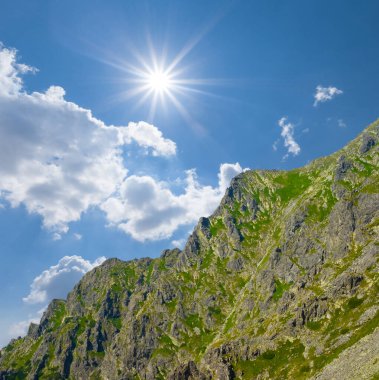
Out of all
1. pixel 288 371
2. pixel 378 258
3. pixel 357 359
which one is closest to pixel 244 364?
pixel 288 371

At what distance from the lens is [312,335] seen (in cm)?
18275

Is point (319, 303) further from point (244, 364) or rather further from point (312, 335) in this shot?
point (244, 364)

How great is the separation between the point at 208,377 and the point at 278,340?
142ft

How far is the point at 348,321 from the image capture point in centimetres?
16662

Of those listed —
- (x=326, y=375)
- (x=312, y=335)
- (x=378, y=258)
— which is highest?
(x=378, y=258)

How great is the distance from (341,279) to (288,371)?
64736mm

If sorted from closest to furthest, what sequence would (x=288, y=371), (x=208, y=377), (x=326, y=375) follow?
(x=326, y=375), (x=288, y=371), (x=208, y=377)

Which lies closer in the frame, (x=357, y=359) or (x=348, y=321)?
(x=357, y=359)

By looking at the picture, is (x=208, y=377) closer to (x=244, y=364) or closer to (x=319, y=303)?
(x=244, y=364)

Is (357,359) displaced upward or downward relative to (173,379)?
downward

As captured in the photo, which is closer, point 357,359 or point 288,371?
point 357,359

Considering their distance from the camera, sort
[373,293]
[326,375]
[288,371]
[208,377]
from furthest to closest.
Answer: [208,377]
[373,293]
[288,371]
[326,375]

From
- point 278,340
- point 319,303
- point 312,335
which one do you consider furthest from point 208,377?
point 319,303

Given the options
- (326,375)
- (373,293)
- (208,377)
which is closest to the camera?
(326,375)
